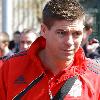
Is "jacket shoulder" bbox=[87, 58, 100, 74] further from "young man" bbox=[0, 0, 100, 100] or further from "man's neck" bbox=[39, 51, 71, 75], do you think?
"man's neck" bbox=[39, 51, 71, 75]

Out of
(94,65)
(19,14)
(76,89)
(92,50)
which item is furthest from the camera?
(19,14)

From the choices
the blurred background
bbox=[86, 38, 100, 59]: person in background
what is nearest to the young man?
bbox=[86, 38, 100, 59]: person in background

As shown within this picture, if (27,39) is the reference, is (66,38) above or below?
above

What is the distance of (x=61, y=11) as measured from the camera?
368 cm

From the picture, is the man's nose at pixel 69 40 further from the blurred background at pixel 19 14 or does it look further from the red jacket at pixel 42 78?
the blurred background at pixel 19 14

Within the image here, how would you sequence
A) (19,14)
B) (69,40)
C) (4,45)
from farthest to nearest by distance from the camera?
1. (19,14)
2. (4,45)
3. (69,40)

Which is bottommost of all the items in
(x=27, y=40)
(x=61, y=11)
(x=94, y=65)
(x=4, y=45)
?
(x=4, y=45)

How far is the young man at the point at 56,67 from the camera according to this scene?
12.0 ft

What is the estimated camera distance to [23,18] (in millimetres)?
14633

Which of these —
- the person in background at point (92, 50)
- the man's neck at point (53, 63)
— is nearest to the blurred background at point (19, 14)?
the person in background at point (92, 50)

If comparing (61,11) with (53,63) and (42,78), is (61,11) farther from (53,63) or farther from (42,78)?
(42,78)

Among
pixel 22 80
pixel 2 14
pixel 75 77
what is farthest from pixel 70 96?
pixel 2 14

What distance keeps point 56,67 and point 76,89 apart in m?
0.25

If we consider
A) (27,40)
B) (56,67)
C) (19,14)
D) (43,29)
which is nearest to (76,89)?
(56,67)
